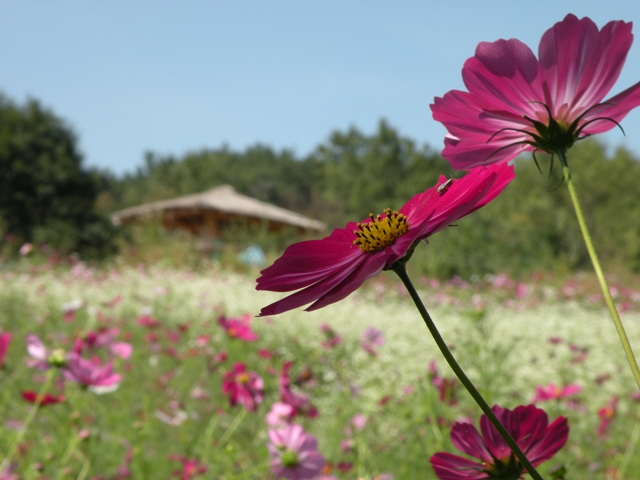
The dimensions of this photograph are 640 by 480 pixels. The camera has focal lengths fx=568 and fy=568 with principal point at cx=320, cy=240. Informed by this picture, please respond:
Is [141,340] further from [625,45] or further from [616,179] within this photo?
[616,179]

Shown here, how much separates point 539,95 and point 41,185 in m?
16.1

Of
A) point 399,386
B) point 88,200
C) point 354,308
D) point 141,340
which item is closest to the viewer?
point 399,386

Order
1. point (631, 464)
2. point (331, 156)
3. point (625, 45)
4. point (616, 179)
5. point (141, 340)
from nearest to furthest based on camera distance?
point (625, 45)
point (631, 464)
point (141, 340)
point (616, 179)
point (331, 156)

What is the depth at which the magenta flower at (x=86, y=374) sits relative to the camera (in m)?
0.96

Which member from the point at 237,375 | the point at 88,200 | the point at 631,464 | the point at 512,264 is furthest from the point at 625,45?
the point at 88,200

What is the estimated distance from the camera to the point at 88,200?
49.8 ft

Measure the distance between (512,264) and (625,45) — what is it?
9.84 m

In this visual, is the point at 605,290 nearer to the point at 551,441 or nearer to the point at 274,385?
the point at 551,441

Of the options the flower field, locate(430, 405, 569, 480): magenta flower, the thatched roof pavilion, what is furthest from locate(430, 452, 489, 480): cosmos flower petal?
the thatched roof pavilion

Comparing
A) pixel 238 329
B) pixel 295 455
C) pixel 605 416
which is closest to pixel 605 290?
pixel 295 455

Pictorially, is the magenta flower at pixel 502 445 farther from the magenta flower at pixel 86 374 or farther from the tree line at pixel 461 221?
the tree line at pixel 461 221

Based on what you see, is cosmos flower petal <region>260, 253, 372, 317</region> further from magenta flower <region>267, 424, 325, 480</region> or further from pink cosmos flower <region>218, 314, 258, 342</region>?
pink cosmos flower <region>218, 314, 258, 342</region>

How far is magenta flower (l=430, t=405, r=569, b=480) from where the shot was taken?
0.34 metres

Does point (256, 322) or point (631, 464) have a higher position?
point (256, 322)
